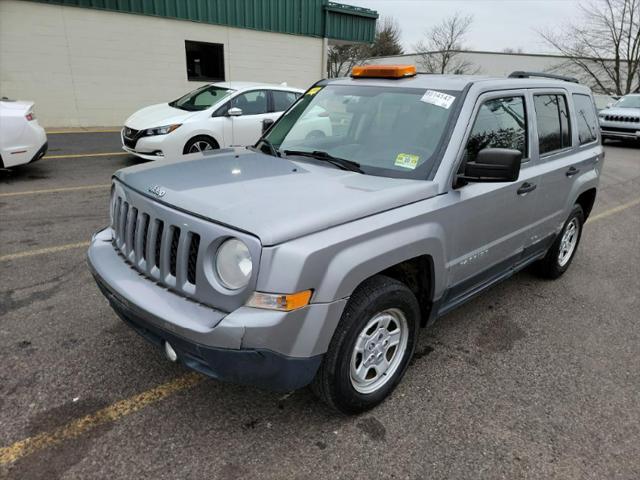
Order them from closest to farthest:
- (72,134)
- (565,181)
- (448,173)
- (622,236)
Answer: (448,173) → (565,181) → (622,236) → (72,134)

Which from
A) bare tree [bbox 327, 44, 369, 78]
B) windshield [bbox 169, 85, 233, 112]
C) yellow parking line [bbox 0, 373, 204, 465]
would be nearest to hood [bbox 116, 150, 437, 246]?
yellow parking line [bbox 0, 373, 204, 465]

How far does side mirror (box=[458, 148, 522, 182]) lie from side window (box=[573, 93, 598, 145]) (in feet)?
6.95

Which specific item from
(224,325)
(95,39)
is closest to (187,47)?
(95,39)

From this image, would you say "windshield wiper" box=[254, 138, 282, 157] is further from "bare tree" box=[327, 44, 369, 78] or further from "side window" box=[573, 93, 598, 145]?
"bare tree" box=[327, 44, 369, 78]

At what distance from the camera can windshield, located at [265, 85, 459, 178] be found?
9.55 feet

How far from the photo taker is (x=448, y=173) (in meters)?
2.80

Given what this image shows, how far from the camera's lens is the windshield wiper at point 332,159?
2.94m

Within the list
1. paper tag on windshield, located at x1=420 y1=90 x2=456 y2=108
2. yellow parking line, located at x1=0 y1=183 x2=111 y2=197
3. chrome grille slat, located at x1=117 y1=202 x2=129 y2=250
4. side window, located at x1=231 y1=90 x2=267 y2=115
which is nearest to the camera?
chrome grille slat, located at x1=117 y1=202 x2=129 y2=250

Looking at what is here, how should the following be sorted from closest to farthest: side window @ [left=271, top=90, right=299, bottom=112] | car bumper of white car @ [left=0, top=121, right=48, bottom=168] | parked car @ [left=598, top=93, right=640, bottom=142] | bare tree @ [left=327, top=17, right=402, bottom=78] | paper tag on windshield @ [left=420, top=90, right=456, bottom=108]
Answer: paper tag on windshield @ [left=420, top=90, right=456, bottom=108], car bumper of white car @ [left=0, top=121, right=48, bottom=168], side window @ [left=271, top=90, right=299, bottom=112], parked car @ [left=598, top=93, right=640, bottom=142], bare tree @ [left=327, top=17, right=402, bottom=78]

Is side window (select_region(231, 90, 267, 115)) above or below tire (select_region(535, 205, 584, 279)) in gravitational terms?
above

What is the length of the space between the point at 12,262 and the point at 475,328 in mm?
4138

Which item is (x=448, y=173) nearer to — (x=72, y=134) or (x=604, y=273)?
(x=604, y=273)

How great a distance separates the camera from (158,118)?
8.44 meters

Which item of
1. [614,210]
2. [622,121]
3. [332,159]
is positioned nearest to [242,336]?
[332,159]
